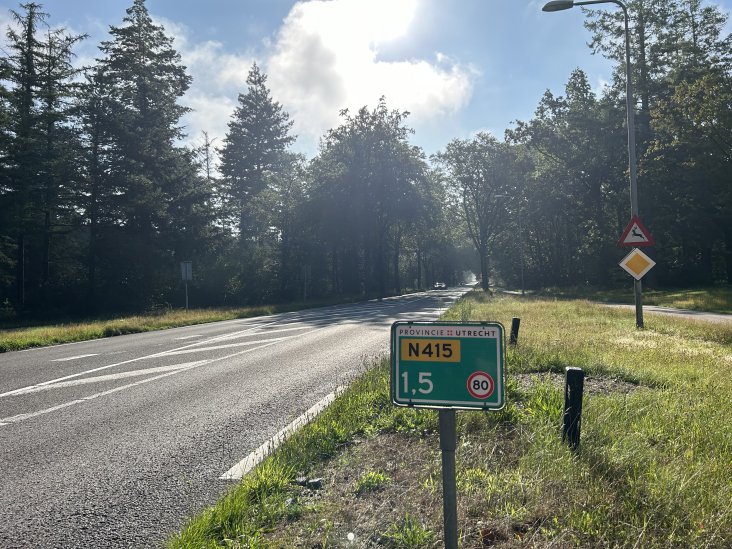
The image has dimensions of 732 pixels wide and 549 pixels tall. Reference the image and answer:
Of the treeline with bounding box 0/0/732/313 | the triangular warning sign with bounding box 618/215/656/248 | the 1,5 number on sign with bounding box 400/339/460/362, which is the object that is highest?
the treeline with bounding box 0/0/732/313

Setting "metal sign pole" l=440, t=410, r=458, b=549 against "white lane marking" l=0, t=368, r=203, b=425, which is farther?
"white lane marking" l=0, t=368, r=203, b=425

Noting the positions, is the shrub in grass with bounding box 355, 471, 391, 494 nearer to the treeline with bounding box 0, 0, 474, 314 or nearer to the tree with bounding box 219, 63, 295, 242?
the treeline with bounding box 0, 0, 474, 314

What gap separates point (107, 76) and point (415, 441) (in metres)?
33.9

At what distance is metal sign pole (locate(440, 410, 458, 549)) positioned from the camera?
2006mm

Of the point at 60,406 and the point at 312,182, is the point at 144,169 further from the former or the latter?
the point at 60,406

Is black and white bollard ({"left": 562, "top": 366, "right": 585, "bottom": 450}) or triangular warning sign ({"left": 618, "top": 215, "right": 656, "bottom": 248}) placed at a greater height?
triangular warning sign ({"left": 618, "top": 215, "right": 656, "bottom": 248})

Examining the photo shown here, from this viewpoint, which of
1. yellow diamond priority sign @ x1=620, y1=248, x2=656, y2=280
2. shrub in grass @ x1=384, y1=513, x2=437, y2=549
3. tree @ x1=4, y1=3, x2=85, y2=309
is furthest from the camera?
tree @ x1=4, y1=3, x2=85, y2=309

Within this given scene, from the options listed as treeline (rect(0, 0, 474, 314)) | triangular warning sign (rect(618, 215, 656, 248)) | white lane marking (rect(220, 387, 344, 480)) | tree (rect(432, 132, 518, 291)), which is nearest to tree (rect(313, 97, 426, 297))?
treeline (rect(0, 0, 474, 314))

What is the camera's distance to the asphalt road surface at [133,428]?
306 centimetres

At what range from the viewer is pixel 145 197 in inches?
1177

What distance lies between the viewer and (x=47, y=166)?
26.1m

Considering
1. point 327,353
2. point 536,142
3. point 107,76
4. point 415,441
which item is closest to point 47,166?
point 107,76

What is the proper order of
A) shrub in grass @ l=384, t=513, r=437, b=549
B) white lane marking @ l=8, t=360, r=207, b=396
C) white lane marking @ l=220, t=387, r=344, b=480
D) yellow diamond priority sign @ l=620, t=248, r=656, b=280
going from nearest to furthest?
shrub in grass @ l=384, t=513, r=437, b=549 < white lane marking @ l=220, t=387, r=344, b=480 < white lane marking @ l=8, t=360, r=207, b=396 < yellow diamond priority sign @ l=620, t=248, r=656, b=280

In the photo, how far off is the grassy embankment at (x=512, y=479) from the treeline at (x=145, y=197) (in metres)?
29.4
